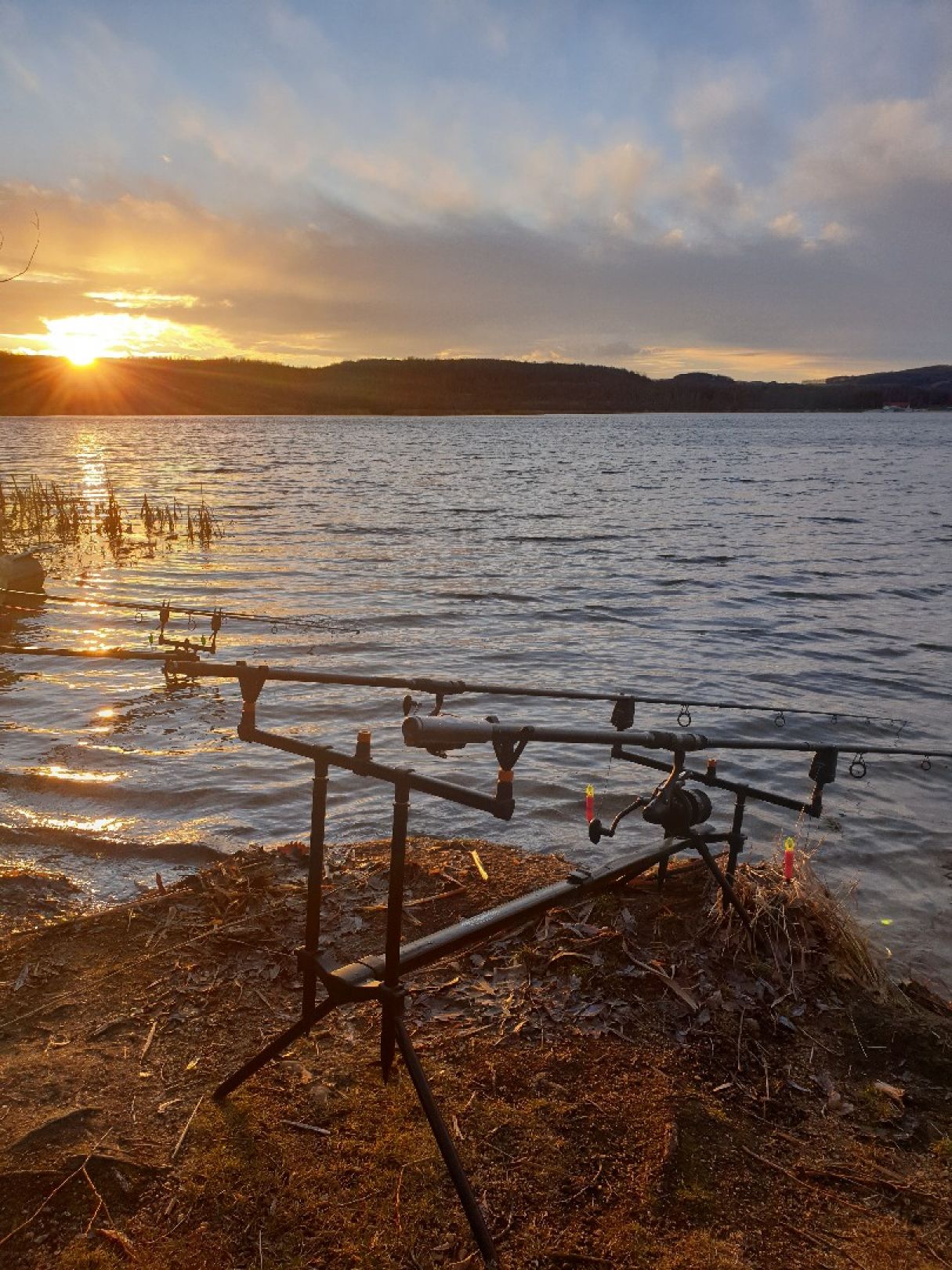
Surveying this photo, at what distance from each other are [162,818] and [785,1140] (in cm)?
687

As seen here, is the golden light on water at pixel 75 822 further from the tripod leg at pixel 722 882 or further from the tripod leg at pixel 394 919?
the tripod leg at pixel 722 882

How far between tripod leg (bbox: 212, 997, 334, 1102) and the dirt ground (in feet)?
0.31

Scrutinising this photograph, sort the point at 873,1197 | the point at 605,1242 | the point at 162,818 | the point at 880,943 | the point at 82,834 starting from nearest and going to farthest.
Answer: the point at 605,1242 → the point at 873,1197 → the point at 880,943 → the point at 82,834 → the point at 162,818

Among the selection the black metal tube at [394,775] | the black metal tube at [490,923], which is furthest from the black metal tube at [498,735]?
the black metal tube at [490,923]

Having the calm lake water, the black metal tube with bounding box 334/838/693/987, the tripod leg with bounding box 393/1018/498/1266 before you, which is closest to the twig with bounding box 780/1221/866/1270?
the tripod leg with bounding box 393/1018/498/1266

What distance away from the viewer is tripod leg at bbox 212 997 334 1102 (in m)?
4.15

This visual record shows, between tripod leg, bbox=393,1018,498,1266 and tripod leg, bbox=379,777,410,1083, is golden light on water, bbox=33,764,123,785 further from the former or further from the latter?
tripod leg, bbox=393,1018,498,1266

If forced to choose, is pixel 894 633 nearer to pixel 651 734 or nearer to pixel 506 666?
pixel 506 666

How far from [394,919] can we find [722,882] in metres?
2.52

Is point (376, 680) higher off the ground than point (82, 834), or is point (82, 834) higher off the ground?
point (376, 680)

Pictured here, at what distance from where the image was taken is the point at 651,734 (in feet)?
14.5

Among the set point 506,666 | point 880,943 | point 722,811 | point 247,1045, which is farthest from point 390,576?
point 247,1045

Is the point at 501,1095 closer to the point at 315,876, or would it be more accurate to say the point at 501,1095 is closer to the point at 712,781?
the point at 315,876

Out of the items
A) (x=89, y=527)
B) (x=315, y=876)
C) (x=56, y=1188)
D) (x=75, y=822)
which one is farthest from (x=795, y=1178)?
(x=89, y=527)
